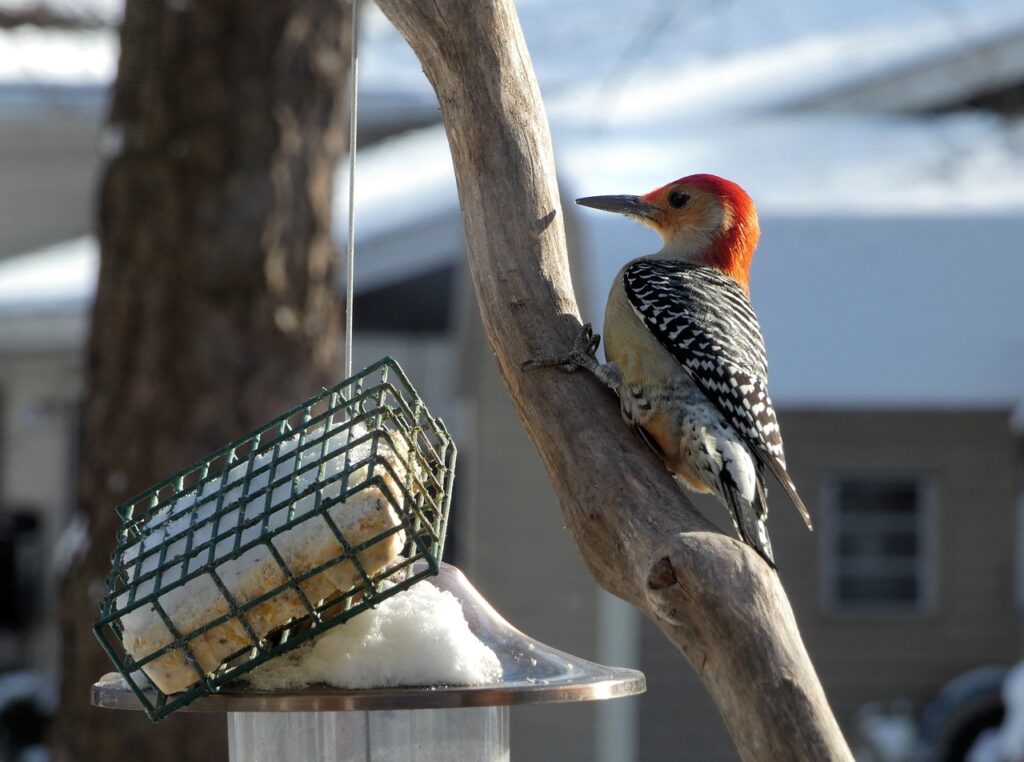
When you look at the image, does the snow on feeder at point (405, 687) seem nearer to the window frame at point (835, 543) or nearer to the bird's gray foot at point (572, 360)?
the bird's gray foot at point (572, 360)

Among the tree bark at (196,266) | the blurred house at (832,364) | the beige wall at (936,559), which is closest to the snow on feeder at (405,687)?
the tree bark at (196,266)

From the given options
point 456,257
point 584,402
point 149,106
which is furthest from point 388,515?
point 456,257

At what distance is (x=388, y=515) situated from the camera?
90.7 inches

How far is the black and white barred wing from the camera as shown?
3.49 meters

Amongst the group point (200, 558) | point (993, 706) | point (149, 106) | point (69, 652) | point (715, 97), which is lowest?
point (993, 706)

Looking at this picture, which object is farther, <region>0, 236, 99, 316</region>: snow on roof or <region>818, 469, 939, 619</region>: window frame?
<region>0, 236, 99, 316</region>: snow on roof

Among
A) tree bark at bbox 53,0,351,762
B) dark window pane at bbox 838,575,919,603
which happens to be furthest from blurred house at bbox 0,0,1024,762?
tree bark at bbox 53,0,351,762

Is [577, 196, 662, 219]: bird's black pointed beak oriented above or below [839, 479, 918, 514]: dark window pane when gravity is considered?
above

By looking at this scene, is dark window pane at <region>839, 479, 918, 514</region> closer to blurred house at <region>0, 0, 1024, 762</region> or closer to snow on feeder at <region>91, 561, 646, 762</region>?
blurred house at <region>0, 0, 1024, 762</region>

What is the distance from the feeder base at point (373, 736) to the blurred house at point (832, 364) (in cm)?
485

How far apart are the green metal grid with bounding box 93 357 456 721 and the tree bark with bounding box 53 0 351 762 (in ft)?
9.99

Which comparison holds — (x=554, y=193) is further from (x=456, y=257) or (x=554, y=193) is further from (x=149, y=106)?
(x=456, y=257)

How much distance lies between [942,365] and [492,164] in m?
5.33

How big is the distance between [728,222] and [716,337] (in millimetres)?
361
